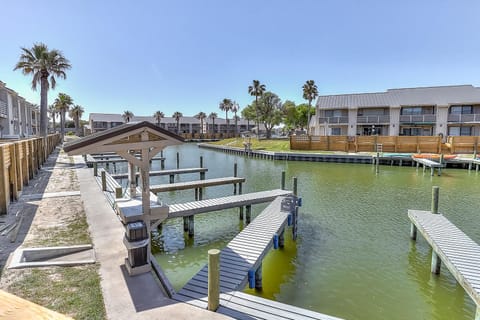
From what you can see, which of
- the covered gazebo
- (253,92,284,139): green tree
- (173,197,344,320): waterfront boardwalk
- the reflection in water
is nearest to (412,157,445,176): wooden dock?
the reflection in water

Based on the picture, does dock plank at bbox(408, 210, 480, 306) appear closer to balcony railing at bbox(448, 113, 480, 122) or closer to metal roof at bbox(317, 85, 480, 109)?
metal roof at bbox(317, 85, 480, 109)

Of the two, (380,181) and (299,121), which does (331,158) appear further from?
(299,121)

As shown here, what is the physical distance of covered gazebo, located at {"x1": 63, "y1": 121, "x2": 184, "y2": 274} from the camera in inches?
242

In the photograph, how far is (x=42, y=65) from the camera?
2808 cm

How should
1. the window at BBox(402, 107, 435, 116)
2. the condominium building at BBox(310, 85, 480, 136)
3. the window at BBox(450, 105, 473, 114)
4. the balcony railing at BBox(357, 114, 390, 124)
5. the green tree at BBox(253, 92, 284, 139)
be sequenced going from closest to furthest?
the window at BBox(450, 105, 473, 114)
the condominium building at BBox(310, 85, 480, 136)
the window at BBox(402, 107, 435, 116)
the balcony railing at BBox(357, 114, 390, 124)
the green tree at BBox(253, 92, 284, 139)

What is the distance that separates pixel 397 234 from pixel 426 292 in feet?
12.8

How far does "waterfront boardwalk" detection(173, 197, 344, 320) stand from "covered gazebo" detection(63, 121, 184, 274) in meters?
1.24

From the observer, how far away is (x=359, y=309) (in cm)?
671

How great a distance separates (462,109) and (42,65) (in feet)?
162

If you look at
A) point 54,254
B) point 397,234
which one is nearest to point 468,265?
point 397,234

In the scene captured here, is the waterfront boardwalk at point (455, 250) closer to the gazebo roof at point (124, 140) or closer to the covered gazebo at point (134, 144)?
the covered gazebo at point (134, 144)

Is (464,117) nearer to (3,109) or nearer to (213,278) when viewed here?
(213,278)

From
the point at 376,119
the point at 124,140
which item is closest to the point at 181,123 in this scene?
the point at 376,119

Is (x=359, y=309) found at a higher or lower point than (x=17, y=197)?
lower
